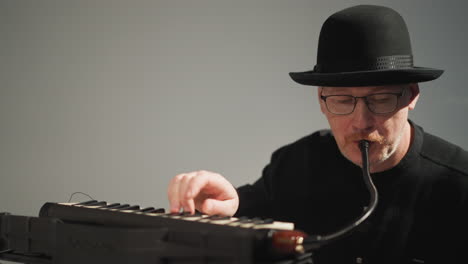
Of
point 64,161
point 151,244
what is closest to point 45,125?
point 64,161

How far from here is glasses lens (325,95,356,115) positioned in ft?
4.23

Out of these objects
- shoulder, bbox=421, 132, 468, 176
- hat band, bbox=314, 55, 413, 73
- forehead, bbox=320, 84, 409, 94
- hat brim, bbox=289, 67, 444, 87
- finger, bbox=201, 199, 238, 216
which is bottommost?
finger, bbox=201, 199, 238, 216

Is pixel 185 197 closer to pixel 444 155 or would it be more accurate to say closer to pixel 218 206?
pixel 218 206

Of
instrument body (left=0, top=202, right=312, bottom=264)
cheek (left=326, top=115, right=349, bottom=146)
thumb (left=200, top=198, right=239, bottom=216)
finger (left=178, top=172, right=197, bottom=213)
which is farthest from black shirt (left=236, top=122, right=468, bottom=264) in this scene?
instrument body (left=0, top=202, right=312, bottom=264)

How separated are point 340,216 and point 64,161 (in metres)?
1.60

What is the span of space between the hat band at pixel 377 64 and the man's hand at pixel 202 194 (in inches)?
16.7

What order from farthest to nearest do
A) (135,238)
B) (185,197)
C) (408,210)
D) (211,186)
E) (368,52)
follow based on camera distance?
1. (408,210)
2. (368,52)
3. (211,186)
4. (185,197)
5. (135,238)

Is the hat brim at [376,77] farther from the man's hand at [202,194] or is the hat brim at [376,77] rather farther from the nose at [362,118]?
the man's hand at [202,194]

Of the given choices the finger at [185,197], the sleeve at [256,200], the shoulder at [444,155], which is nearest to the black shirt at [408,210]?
the shoulder at [444,155]

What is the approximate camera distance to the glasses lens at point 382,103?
1.28 metres

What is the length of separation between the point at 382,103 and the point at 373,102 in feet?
0.09

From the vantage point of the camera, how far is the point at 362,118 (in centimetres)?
125

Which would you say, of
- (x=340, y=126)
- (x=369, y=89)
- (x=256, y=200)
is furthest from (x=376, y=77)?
(x=256, y=200)

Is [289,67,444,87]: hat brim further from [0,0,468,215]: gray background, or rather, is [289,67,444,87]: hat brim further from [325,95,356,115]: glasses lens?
[0,0,468,215]: gray background
